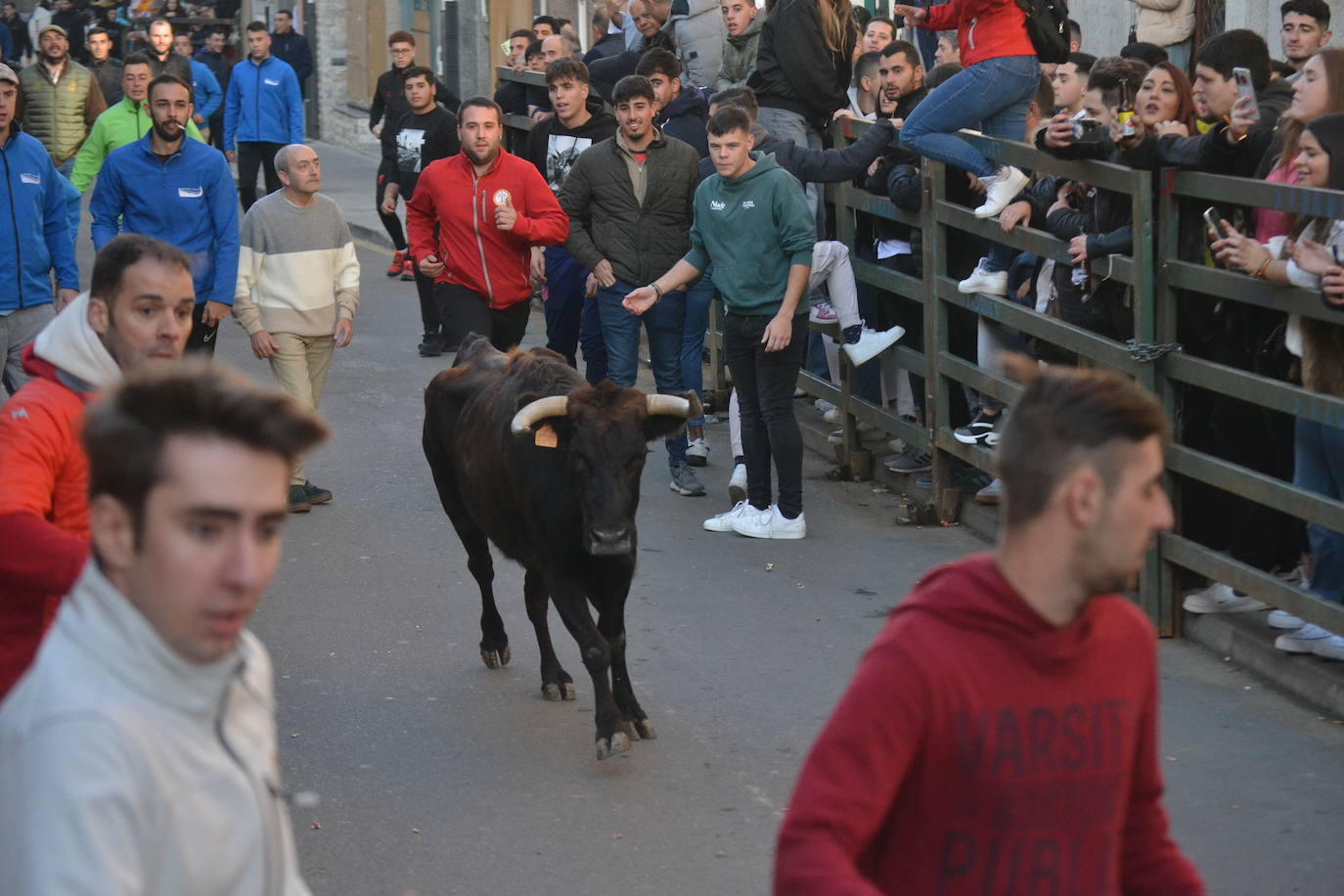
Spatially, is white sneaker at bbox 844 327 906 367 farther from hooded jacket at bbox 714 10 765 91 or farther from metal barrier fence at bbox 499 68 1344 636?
hooded jacket at bbox 714 10 765 91

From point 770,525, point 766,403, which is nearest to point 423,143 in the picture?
point 766,403

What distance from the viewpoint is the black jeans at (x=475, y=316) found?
34.2 ft

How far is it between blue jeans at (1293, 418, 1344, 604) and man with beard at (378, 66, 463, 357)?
350 inches

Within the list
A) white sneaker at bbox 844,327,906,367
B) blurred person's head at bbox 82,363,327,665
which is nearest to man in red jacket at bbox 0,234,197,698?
blurred person's head at bbox 82,363,327,665

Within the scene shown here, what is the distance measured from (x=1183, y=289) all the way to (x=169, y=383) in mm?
6200

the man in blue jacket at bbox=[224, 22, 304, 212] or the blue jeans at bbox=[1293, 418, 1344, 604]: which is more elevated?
the man in blue jacket at bbox=[224, 22, 304, 212]

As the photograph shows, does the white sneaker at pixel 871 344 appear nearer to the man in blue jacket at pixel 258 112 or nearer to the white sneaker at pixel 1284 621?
the white sneaker at pixel 1284 621

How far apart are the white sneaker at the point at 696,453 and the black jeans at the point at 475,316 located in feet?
4.73

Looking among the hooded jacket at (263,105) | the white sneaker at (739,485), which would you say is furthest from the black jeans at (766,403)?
the hooded jacket at (263,105)

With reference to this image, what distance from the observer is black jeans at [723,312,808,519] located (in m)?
9.72

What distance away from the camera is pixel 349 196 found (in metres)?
26.3

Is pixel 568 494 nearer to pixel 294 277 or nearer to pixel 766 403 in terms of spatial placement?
pixel 766 403

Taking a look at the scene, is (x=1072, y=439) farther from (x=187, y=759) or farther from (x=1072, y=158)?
(x=1072, y=158)

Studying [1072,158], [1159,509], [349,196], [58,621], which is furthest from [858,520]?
[349,196]
